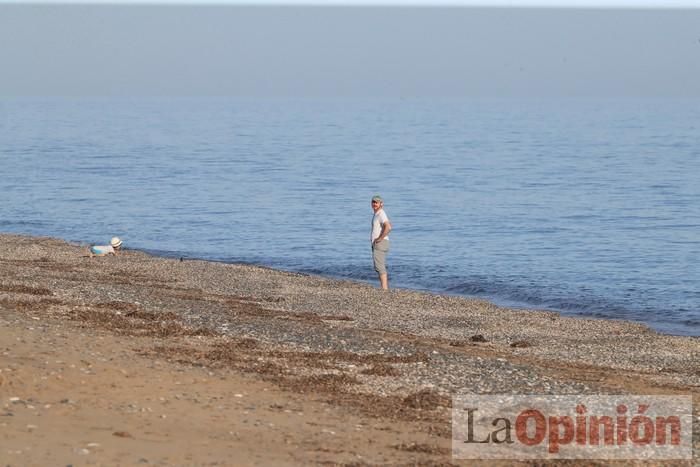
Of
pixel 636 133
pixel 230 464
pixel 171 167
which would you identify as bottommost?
pixel 230 464

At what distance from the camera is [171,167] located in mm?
83500

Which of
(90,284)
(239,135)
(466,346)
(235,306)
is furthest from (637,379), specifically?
(239,135)

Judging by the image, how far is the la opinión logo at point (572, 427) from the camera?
12312mm

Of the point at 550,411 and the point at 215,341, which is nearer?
the point at 550,411

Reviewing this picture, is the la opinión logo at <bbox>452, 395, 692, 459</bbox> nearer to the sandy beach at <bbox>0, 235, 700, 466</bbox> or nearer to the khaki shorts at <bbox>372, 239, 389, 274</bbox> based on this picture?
the sandy beach at <bbox>0, 235, 700, 466</bbox>

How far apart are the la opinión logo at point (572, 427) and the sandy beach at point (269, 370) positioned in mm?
299

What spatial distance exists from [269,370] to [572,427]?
4427mm

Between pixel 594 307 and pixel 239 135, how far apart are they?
329 feet

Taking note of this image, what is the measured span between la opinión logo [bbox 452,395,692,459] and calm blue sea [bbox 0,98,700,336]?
1373cm

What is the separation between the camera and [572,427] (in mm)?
13266

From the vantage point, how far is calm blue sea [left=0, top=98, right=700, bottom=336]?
1400 inches

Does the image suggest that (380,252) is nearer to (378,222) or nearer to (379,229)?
(379,229)

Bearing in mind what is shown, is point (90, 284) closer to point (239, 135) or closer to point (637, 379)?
point (637, 379)

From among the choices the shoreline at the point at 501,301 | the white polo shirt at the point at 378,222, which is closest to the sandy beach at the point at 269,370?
the white polo shirt at the point at 378,222
